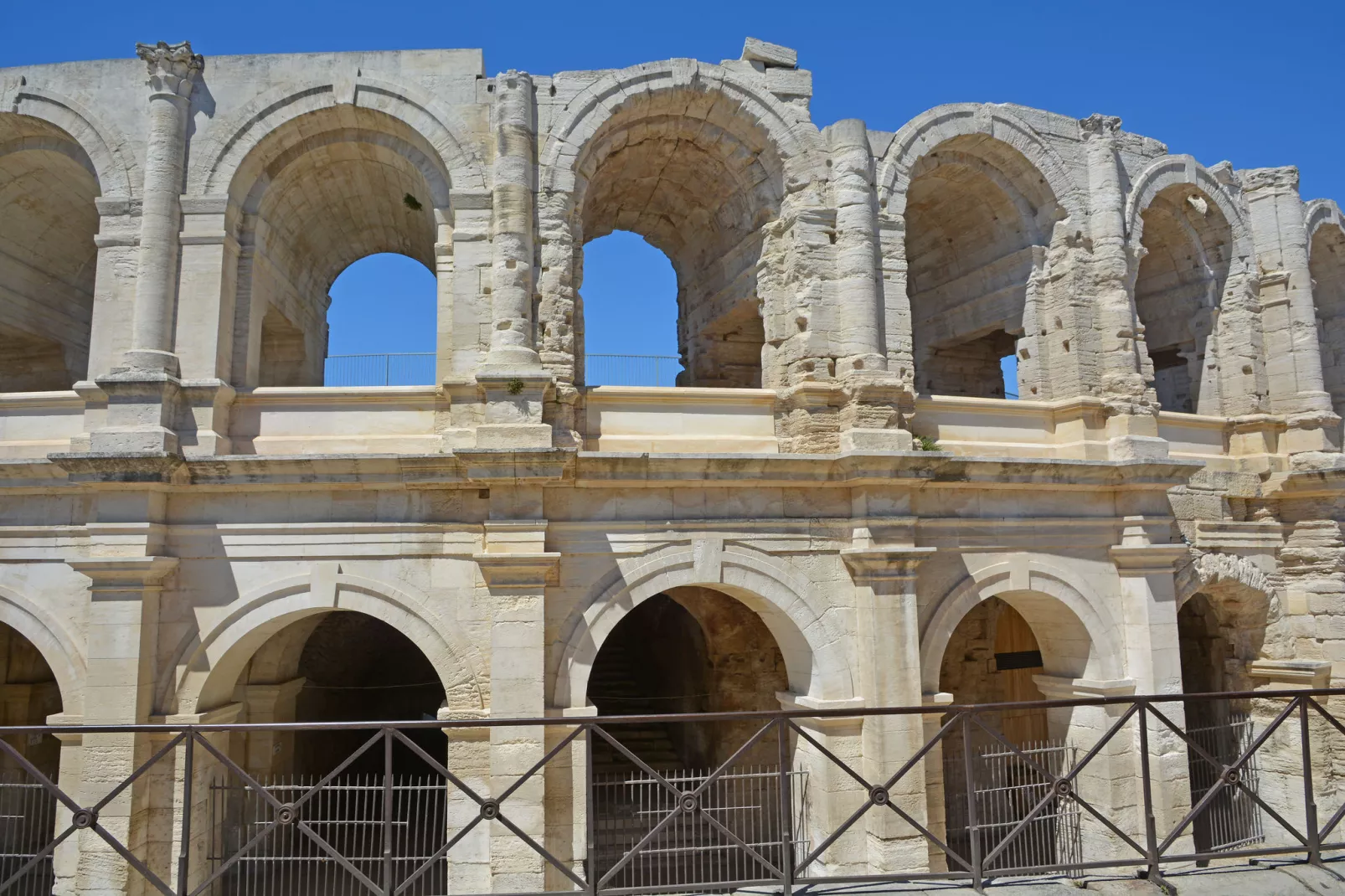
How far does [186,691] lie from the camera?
8.04 meters

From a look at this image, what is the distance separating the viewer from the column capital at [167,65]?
8.68 meters

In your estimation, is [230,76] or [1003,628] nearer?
[230,76]

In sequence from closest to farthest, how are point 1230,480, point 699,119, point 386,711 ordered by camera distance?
point 699,119
point 1230,480
point 386,711

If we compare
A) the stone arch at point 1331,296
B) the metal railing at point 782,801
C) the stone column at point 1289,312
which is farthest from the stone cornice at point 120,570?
the stone arch at point 1331,296

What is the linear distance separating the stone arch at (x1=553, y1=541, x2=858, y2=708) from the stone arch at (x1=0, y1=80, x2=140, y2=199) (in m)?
5.98

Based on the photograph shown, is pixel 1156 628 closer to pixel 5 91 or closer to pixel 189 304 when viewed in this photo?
pixel 189 304


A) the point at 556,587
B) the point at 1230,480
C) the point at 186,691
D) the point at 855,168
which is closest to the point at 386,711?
the point at 186,691

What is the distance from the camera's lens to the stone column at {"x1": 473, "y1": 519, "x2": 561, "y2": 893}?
766 centimetres

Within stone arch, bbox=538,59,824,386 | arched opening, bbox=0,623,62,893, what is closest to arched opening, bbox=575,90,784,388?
stone arch, bbox=538,59,824,386

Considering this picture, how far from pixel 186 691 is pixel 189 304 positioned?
3514 mm

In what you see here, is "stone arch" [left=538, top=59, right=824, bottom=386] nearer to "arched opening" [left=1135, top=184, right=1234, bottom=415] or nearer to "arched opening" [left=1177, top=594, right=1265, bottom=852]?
"arched opening" [left=1135, top=184, right=1234, bottom=415]

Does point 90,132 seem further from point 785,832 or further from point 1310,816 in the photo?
point 1310,816

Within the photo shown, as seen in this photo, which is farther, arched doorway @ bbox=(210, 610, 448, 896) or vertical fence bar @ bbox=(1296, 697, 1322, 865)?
arched doorway @ bbox=(210, 610, 448, 896)

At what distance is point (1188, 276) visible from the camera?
38.7 feet
